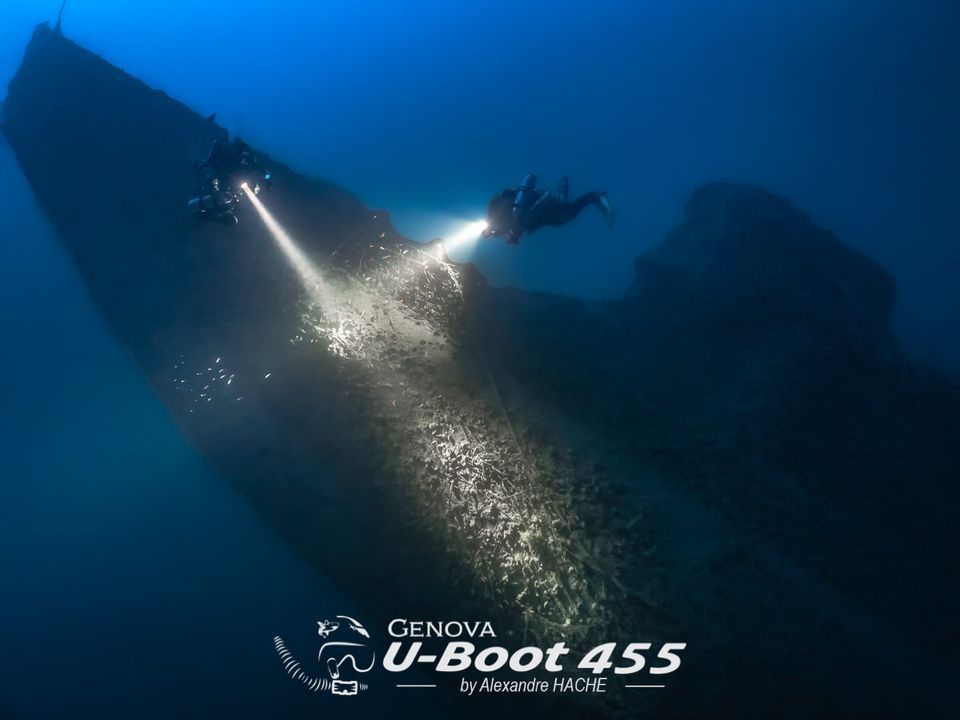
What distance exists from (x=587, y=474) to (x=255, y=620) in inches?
172

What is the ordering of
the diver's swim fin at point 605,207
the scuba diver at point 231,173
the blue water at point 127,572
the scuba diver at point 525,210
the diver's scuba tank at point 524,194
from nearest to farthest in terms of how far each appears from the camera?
the blue water at point 127,572 < the scuba diver at point 231,173 < the diver's scuba tank at point 524,194 < the scuba diver at point 525,210 < the diver's swim fin at point 605,207

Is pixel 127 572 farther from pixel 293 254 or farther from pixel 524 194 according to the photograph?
pixel 524 194

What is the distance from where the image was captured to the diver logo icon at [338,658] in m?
5.04

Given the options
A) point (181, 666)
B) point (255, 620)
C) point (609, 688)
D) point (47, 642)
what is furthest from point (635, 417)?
point (47, 642)

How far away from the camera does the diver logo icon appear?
5039 mm

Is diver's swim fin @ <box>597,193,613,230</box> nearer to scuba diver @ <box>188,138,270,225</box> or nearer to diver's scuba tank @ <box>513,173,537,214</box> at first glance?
diver's scuba tank @ <box>513,173,537,214</box>

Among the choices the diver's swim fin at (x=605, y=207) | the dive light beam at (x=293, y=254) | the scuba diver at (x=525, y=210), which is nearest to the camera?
the dive light beam at (x=293, y=254)

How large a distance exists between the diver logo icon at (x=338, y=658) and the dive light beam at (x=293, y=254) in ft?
14.2

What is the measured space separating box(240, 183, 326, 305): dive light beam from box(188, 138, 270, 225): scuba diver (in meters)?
0.15

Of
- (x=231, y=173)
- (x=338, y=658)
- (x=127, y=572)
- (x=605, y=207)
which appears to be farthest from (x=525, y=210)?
(x=127, y=572)

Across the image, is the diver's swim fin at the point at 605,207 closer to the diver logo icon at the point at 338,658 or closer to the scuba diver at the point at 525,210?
the scuba diver at the point at 525,210

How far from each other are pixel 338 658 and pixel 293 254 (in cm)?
569

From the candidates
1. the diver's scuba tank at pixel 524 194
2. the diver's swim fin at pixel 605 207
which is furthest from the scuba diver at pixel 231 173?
the diver's swim fin at pixel 605 207

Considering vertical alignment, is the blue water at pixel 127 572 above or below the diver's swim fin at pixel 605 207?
below
